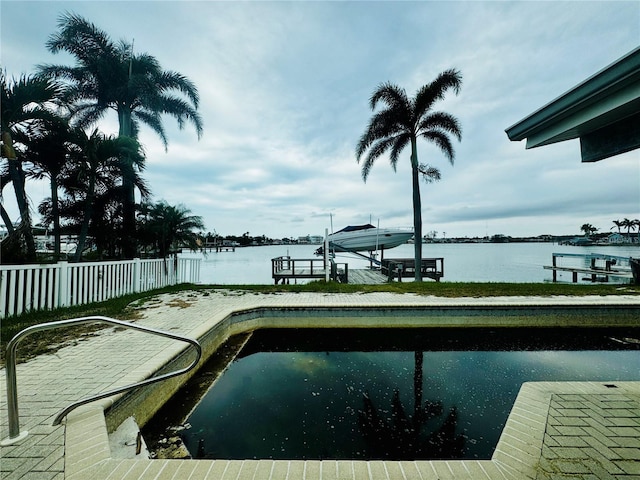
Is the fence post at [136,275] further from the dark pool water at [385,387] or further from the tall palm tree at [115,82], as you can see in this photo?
the dark pool water at [385,387]

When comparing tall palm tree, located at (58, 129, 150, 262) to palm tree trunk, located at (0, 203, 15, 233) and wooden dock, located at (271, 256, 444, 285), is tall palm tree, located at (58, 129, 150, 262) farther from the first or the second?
wooden dock, located at (271, 256, 444, 285)

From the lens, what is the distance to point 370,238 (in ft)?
86.0

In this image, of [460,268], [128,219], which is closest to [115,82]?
[128,219]

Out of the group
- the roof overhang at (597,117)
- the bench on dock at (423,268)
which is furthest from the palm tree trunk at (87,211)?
the bench on dock at (423,268)

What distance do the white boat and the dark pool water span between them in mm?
19779

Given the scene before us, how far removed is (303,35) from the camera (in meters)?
8.92

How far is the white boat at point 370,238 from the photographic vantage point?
2577 centimetres

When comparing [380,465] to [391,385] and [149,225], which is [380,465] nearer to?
[391,385]

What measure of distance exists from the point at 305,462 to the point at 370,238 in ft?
81.4

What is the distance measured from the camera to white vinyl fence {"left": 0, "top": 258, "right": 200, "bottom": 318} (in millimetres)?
5090

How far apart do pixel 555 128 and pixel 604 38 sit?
495 centimetres

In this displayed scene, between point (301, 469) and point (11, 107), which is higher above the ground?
point (11, 107)

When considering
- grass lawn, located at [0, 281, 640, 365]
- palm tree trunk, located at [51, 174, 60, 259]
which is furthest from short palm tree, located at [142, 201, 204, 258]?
palm tree trunk, located at [51, 174, 60, 259]

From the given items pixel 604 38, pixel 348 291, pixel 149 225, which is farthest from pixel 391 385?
pixel 149 225
